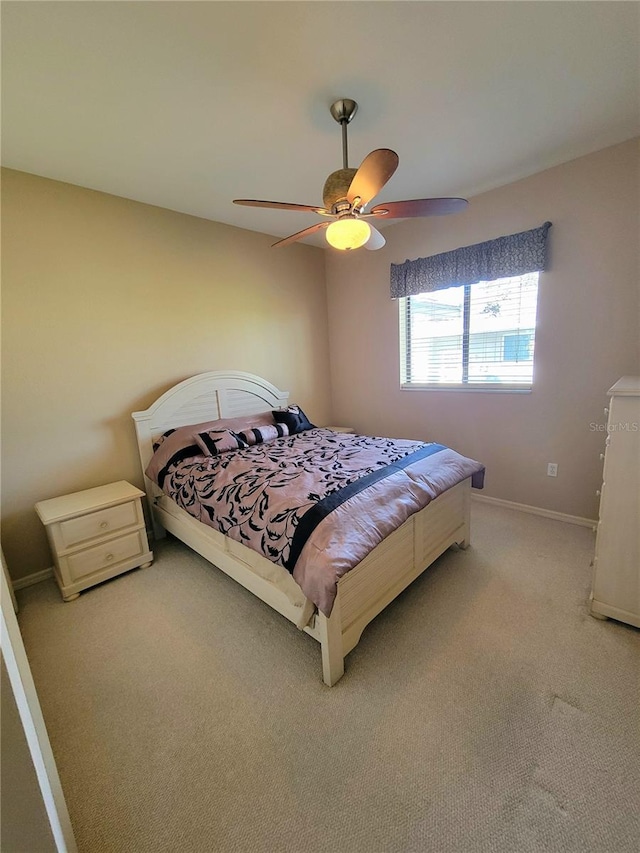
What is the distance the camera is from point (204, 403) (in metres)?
3.09

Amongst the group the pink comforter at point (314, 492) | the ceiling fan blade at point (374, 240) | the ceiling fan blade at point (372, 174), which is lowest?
the pink comforter at point (314, 492)

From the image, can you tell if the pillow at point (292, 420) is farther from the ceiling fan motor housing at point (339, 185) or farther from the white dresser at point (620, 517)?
the white dresser at point (620, 517)

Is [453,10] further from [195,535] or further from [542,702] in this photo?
[195,535]

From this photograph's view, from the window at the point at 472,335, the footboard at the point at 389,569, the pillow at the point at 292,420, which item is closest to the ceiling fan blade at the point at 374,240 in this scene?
the window at the point at 472,335

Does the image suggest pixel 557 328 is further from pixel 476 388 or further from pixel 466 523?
pixel 466 523

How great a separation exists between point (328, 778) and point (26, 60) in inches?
120

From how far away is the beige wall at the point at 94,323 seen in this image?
2254 millimetres

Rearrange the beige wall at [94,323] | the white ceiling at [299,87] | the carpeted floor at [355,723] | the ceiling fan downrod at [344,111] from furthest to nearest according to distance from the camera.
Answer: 1. the beige wall at [94,323]
2. the ceiling fan downrod at [344,111]
3. the white ceiling at [299,87]
4. the carpeted floor at [355,723]

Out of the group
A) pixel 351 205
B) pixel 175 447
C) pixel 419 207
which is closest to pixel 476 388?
pixel 419 207

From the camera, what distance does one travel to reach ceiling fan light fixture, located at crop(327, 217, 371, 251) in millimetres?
1682

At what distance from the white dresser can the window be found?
120 centimetres

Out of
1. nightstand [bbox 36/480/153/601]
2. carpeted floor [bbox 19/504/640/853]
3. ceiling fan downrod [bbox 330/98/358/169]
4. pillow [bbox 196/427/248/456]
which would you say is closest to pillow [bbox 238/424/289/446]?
pillow [bbox 196/427/248/456]

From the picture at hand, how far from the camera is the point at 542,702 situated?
1399 mm

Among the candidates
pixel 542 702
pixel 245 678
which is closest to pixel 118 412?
pixel 245 678
